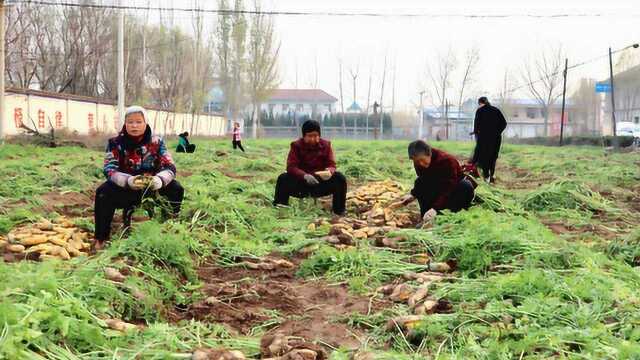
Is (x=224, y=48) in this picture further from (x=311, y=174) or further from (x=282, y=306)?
(x=282, y=306)

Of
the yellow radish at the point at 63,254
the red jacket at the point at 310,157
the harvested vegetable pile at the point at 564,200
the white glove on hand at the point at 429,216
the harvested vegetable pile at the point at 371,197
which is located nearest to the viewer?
the yellow radish at the point at 63,254

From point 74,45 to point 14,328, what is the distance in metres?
32.5

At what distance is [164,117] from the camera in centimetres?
4047

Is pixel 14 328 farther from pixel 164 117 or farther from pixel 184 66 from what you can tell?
pixel 184 66

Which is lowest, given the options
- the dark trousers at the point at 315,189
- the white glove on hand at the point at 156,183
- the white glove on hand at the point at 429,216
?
the white glove on hand at the point at 429,216

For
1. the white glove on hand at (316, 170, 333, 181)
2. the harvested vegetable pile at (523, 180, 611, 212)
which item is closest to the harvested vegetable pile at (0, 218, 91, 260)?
the white glove on hand at (316, 170, 333, 181)

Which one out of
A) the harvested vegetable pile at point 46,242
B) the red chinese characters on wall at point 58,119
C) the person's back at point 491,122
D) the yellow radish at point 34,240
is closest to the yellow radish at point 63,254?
the harvested vegetable pile at point 46,242

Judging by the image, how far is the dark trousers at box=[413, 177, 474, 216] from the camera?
19.0 feet

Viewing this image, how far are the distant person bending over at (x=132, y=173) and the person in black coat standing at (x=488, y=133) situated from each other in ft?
19.8

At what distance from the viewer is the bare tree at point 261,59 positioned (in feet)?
157

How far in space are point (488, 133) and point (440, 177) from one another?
180 inches

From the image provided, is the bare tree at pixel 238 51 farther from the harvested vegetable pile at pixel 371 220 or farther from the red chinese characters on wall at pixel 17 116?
the harvested vegetable pile at pixel 371 220

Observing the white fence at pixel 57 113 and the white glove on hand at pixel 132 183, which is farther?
the white fence at pixel 57 113

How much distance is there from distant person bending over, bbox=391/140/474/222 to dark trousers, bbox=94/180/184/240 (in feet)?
7.17
